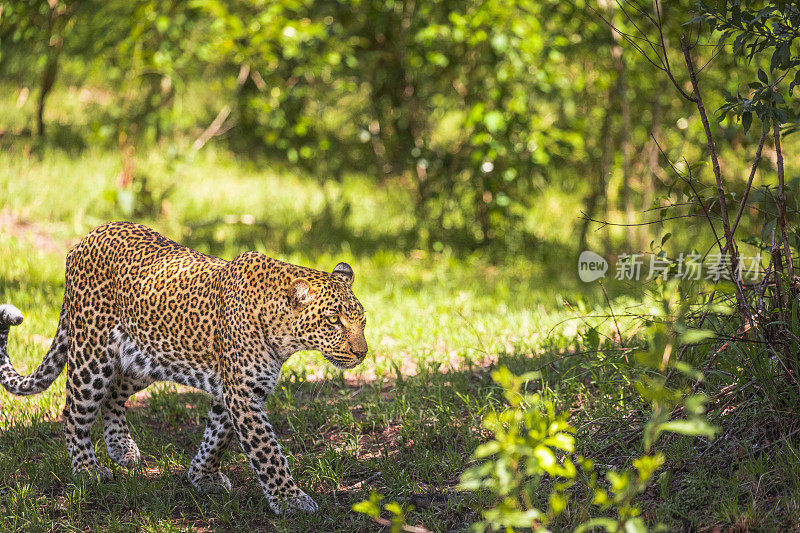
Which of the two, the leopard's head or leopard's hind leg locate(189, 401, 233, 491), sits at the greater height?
the leopard's head

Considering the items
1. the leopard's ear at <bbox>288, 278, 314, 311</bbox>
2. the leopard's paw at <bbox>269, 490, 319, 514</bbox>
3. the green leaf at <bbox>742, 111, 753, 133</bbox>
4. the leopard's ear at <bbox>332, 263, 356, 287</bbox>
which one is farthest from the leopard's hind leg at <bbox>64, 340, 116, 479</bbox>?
the green leaf at <bbox>742, 111, 753, 133</bbox>

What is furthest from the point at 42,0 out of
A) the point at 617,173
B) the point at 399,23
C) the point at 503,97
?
→ the point at 617,173

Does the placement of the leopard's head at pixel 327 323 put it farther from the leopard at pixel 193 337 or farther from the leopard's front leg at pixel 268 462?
the leopard's front leg at pixel 268 462

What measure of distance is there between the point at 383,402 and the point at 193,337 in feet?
4.53

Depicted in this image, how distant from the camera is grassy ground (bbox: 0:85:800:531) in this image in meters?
3.93

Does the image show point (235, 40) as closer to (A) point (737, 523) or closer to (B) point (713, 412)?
(B) point (713, 412)

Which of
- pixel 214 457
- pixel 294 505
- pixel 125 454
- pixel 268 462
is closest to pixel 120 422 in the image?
pixel 125 454

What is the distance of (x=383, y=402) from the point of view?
520 centimetres

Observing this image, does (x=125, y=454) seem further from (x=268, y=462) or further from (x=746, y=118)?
(x=746, y=118)

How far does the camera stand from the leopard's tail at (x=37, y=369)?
4.52 m

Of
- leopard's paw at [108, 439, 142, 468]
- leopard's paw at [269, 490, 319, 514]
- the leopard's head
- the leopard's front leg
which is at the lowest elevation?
leopard's paw at [108, 439, 142, 468]

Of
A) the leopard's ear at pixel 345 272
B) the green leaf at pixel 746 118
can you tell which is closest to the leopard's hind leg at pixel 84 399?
the leopard's ear at pixel 345 272

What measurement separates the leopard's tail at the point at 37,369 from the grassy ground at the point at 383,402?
38 centimetres

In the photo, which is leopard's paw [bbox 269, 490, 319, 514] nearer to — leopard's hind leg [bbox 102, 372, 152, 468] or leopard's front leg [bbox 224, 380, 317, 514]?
leopard's front leg [bbox 224, 380, 317, 514]
